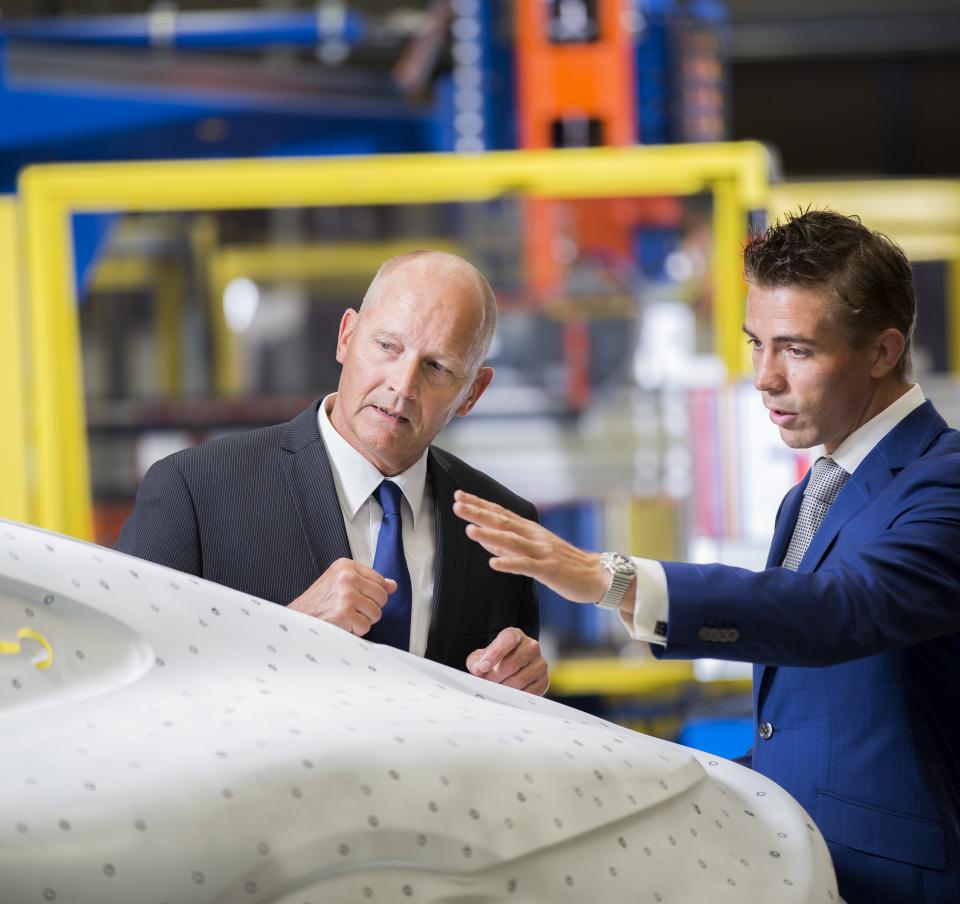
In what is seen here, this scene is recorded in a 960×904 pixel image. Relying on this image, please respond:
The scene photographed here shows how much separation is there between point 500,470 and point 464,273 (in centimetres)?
276

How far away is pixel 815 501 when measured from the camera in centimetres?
171

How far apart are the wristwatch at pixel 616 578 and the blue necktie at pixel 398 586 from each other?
498 mm

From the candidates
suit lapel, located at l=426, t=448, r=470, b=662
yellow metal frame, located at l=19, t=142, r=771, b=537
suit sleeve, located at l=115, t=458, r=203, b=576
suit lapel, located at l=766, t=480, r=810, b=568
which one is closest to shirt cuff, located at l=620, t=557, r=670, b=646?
suit lapel, located at l=766, t=480, r=810, b=568

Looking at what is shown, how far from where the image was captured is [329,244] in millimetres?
4875

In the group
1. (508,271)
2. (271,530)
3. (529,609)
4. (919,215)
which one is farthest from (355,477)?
(919,215)

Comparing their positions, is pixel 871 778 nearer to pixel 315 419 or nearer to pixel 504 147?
pixel 315 419

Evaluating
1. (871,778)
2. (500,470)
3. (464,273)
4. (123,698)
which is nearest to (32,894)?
(123,698)

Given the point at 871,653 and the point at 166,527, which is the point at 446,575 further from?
the point at 871,653

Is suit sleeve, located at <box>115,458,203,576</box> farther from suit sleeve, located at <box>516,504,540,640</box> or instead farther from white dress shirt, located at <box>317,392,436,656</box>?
suit sleeve, located at <box>516,504,540,640</box>

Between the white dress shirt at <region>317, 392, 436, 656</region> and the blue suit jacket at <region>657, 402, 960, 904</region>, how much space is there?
487mm

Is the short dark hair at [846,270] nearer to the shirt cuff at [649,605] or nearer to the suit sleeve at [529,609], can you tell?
the shirt cuff at [649,605]

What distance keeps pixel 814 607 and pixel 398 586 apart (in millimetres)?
648

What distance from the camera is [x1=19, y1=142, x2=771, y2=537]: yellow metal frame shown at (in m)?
4.59

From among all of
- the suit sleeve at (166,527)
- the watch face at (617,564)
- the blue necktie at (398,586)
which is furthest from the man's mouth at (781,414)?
the suit sleeve at (166,527)
